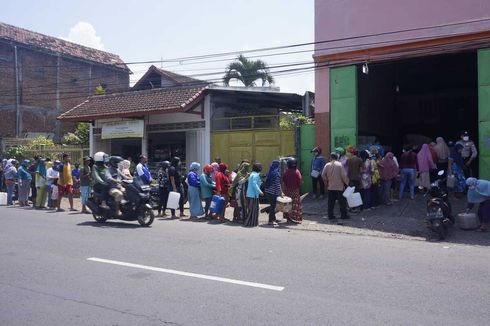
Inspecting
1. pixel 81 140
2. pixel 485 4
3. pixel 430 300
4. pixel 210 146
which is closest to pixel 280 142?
pixel 210 146

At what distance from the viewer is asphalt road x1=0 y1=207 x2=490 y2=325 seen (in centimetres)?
489

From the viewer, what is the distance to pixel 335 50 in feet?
Result: 50.5

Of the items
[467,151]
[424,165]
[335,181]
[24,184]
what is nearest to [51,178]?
[24,184]

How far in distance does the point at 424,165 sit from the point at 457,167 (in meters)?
0.98

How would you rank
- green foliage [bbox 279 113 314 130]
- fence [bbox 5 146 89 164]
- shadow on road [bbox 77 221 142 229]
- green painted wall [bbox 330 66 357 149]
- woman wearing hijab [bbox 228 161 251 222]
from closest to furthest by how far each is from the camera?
1. shadow on road [bbox 77 221 142 229]
2. woman wearing hijab [bbox 228 161 251 222]
3. green painted wall [bbox 330 66 357 149]
4. green foliage [bbox 279 113 314 130]
5. fence [bbox 5 146 89 164]

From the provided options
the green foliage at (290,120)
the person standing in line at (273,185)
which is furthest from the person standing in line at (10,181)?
the person standing in line at (273,185)

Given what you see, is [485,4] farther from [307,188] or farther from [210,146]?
[210,146]

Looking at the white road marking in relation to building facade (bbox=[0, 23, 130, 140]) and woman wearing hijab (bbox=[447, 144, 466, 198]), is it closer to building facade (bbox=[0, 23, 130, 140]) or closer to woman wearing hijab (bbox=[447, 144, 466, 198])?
woman wearing hijab (bbox=[447, 144, 466, 198])

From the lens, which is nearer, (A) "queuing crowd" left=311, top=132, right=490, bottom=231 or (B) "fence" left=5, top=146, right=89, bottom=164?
(A) "queuing crowd" left=311, top=132, right=490, bottom=231

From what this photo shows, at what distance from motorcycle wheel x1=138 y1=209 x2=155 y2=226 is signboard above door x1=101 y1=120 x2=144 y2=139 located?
9.68 m

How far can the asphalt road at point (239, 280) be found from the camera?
4.89m

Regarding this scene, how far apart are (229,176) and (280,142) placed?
401cm

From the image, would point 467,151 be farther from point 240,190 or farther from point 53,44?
point 53,44

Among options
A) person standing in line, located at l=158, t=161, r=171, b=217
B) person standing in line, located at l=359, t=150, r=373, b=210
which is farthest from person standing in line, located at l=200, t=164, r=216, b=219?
person standing in line, located at l=359, t=150, r=373, b=210
